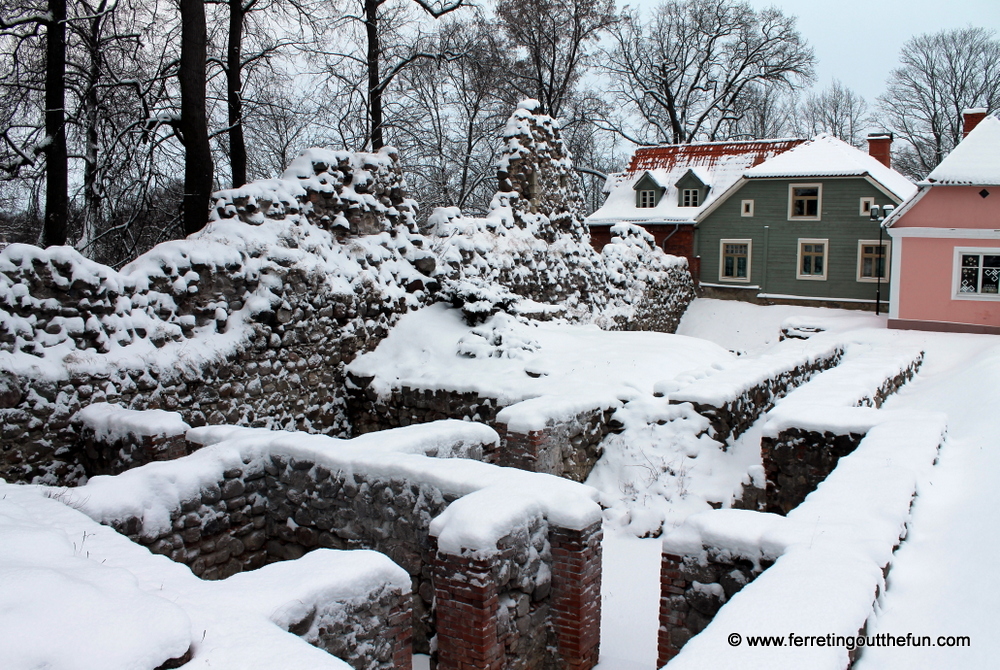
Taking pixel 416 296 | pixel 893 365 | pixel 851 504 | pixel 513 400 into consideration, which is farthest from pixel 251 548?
pixel 893 365

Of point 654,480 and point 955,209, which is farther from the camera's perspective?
point 955,209

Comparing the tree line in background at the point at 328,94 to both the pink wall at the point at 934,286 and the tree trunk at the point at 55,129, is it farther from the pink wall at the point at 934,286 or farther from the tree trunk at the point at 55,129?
the pink wall at the point at 934,286

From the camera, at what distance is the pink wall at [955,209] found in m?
17.6

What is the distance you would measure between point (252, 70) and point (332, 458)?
12205mm

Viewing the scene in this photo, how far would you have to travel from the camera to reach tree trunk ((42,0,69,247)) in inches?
443

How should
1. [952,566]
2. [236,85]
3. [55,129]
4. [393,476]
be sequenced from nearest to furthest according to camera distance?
[952,566]
[393,476]
[55,129]
[236,85]

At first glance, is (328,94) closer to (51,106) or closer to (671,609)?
(51,106)

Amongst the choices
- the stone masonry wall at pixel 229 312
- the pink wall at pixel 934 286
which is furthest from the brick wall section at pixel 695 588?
the pink wall at pixel 934 286

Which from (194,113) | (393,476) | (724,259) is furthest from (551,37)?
(393,476)

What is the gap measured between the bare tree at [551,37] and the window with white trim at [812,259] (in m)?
10.9

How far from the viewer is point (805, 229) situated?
999 inches

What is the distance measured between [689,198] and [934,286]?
1143cm

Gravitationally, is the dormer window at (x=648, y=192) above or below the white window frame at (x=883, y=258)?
above

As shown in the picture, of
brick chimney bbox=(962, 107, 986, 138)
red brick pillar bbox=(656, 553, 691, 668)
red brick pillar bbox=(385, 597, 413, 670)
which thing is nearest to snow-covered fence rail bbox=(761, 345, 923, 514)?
red brick pillar bbox=(656, 553, 691, 668)
